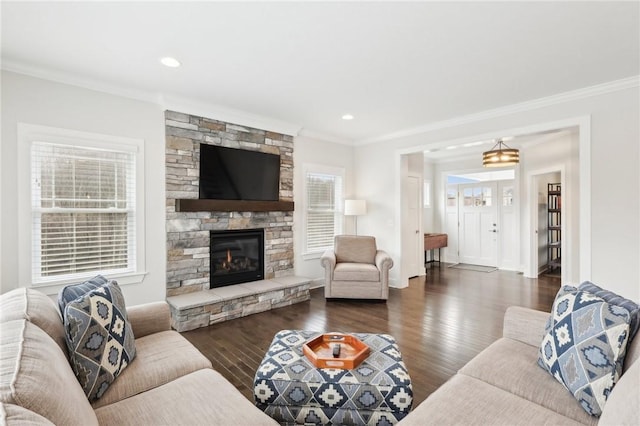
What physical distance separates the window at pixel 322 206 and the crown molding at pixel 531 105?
132 cm

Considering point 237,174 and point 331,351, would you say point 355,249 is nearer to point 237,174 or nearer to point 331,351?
point 237,174

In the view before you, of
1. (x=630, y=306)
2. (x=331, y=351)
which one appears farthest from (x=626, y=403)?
(x=331, y=351)

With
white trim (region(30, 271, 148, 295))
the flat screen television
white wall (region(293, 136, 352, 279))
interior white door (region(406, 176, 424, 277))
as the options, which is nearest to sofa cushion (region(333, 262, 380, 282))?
white wall (region(293, 136, 352, 279))

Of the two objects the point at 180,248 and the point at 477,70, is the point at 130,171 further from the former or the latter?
the point at 477,70

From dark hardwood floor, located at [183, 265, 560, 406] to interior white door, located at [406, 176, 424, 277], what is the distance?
0.58 meters

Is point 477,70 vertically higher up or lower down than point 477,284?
higher up

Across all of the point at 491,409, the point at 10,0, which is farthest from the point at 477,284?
the point at 10,0

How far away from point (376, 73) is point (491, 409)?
2.81 meters

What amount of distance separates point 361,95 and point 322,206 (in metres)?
2.34

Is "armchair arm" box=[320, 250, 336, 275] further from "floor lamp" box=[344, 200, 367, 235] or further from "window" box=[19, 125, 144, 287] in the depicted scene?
"window" box=[19, 125, 144, 287]

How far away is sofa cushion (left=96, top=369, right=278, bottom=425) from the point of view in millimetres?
1275

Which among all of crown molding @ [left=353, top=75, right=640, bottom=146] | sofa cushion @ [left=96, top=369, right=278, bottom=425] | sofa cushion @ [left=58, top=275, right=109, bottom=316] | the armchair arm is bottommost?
sofa cushion @ [left=96, top=369, right=278, bottom=425]

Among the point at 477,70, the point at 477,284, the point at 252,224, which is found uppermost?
the point at 477,70

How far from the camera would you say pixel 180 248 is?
12.6ft
